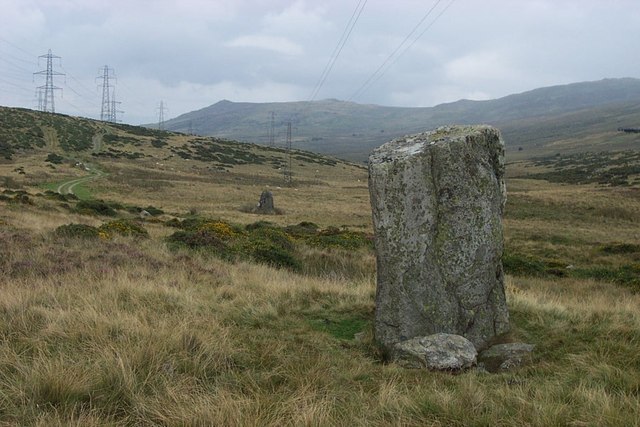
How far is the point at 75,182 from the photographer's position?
154 feet

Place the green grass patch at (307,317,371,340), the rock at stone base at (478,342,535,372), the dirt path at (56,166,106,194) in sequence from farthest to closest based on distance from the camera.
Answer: the dirt path at (56,166,106,194) < the green grass patch at (307,317,371,340) < the rock at stone base at (478,342,535,372)

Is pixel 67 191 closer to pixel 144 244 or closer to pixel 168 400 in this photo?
pixel 144 244

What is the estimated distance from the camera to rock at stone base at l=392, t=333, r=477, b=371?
645cm

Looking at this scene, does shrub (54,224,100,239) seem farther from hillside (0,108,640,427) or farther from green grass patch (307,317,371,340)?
green grass patch (307,317,371,340)

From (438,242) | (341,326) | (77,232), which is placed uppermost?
(438,242)

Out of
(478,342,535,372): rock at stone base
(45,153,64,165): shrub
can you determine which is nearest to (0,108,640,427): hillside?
(478,342,535,372): rock at stone base

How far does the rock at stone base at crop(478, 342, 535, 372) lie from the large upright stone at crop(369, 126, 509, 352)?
0.38 meters

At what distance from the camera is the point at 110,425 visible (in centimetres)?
378

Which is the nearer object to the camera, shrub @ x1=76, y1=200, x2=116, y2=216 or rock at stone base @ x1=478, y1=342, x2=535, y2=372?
rock at stone base @ x1=478, y1=342, x2=535, y2=372

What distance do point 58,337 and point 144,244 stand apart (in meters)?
9.19

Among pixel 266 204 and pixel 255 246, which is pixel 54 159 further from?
pixel 255 246

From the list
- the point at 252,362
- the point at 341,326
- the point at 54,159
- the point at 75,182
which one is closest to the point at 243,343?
the point at 252,362

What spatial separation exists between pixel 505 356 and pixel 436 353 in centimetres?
118

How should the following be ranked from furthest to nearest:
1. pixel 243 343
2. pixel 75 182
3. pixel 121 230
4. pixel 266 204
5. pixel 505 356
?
pixel 75 182
pixel 266 204
pixel 121 230
pixel 505 356
pixel 243 343
